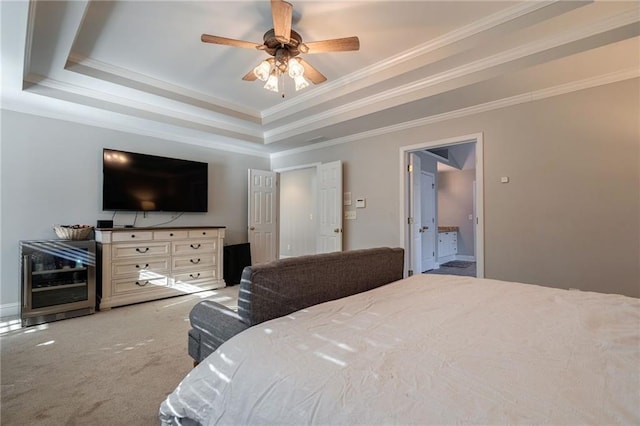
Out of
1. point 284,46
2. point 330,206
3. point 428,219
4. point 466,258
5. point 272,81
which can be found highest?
point 284,46

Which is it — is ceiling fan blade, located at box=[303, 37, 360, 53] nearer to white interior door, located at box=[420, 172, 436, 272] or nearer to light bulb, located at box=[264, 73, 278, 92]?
light bulb, located at box=[264, 73, 278, 92]

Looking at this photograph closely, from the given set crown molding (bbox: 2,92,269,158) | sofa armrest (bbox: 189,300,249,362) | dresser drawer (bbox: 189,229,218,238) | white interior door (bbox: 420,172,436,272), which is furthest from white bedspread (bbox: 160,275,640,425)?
white interior door (bbox: 420,172,436,272)

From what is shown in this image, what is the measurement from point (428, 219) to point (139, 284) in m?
5.28

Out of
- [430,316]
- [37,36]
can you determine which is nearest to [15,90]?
[37,36]

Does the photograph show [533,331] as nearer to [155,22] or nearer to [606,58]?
[606,58]

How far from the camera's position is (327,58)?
3070 mm

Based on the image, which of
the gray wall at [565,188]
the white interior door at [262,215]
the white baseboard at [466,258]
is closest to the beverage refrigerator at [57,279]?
the white interior door at [262,215]

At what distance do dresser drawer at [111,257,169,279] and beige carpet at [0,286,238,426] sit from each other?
537mm

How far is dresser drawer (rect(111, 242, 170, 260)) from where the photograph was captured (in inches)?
Answer: 147

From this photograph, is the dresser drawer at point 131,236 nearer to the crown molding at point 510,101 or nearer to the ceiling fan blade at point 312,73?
the ceiling fan blade at point 312,73

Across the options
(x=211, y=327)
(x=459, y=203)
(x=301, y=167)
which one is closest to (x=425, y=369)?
(x=211, y=327)

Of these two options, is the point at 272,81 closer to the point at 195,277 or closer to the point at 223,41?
the point at 223,41

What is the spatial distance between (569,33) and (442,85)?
3.37 ft

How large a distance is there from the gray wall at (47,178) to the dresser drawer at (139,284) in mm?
890
